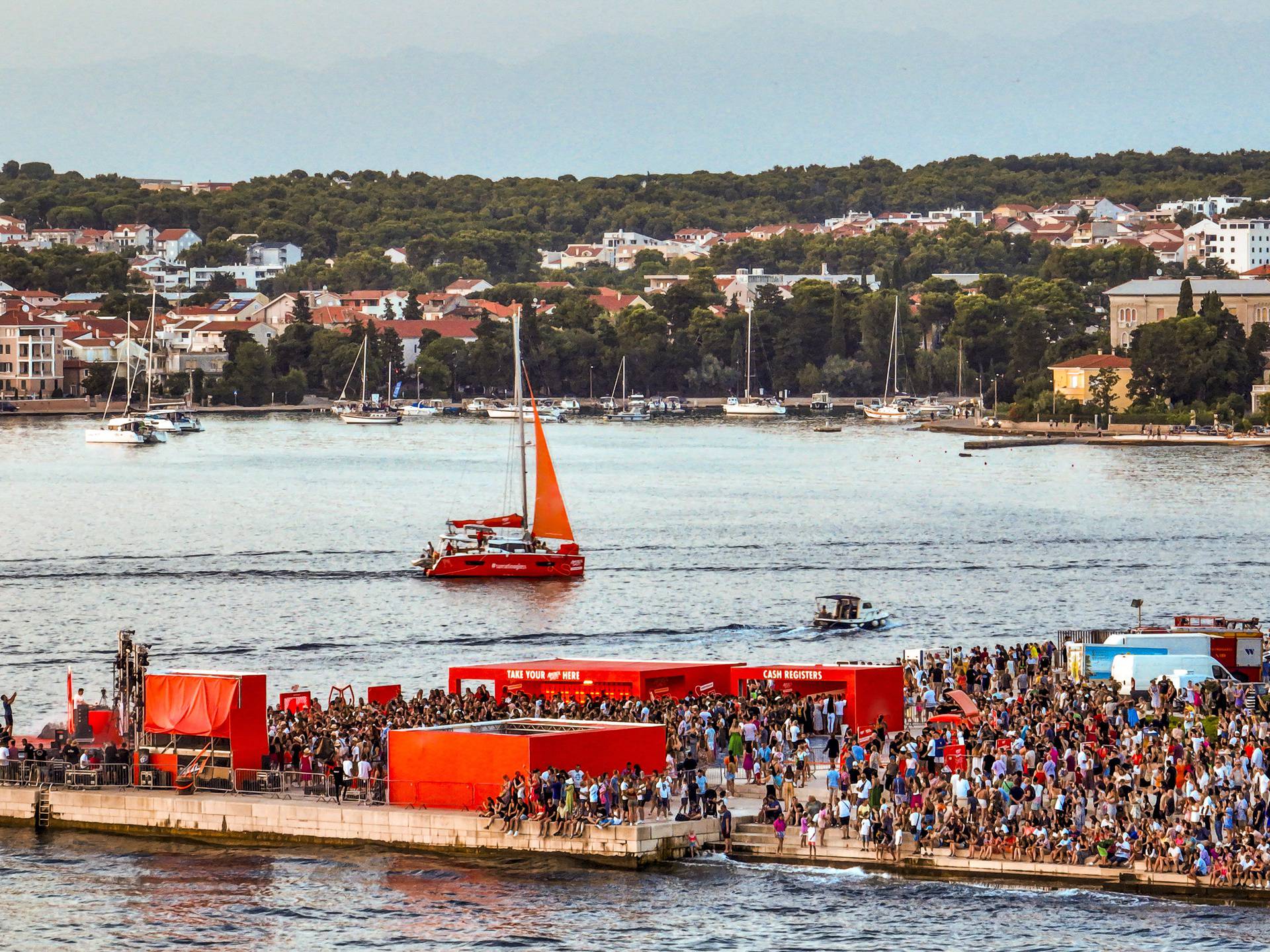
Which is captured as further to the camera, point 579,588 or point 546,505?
point 546,505

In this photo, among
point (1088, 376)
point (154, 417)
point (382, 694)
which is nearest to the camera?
point (382, 694)

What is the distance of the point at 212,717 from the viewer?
→ 33.0 meters

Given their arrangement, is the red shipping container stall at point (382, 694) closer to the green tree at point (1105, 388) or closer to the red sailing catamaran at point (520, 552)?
the red sailing catamaran at point (520, 552)

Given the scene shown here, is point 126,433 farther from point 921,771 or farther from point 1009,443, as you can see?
point 921,771

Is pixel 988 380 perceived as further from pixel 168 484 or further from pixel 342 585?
pixel 342 585

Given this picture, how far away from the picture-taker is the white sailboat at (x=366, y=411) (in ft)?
588

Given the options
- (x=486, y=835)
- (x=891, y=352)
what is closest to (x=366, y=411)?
(x=891, y=352)

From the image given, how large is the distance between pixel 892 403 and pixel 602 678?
153994 mm

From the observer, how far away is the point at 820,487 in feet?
357

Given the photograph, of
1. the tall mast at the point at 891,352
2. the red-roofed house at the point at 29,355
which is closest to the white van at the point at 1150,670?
the tall mast at the point at 891,352

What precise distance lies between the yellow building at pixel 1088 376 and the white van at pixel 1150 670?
118232 mm

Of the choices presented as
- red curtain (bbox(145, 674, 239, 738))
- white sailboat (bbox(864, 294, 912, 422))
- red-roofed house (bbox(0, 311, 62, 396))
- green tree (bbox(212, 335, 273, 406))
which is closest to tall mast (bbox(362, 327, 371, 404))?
green tree (bbox(212, 335, 273, 406))

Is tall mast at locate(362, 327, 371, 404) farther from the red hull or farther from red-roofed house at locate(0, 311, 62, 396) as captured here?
the red hull

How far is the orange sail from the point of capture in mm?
67312
